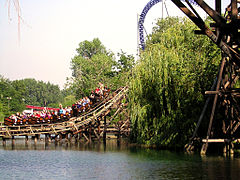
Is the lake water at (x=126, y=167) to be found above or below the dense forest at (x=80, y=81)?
below

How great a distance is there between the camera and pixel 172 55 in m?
25.0

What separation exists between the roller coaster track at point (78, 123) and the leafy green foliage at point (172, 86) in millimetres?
6999

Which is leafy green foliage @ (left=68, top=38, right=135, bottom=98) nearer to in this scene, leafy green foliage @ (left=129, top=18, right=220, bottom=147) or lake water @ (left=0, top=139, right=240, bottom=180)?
leafy green foliage @ (left=129, top=18, right=220, bottom=147)

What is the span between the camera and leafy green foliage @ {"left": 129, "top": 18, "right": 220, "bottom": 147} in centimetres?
2347

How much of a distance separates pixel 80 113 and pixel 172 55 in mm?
11716

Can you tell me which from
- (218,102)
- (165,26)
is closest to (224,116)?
(218,102)

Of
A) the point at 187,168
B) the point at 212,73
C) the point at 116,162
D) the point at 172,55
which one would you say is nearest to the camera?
the point at 187,168

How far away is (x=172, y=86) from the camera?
80.2ft

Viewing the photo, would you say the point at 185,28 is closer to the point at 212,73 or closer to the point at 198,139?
the point at 212,73

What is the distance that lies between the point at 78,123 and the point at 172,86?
11.3 meters

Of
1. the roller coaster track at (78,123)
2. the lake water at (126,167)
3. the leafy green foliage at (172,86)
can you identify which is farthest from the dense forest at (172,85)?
the roller coaster track at (78,123)

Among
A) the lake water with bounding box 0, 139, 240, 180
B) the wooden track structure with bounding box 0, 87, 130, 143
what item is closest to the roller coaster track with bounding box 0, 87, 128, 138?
the wooden track structure with bounding box 0, 87, 130, 143

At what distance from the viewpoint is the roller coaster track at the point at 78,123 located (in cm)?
3350

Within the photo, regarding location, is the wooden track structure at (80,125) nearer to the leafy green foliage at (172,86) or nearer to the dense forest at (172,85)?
the dense forest at (172,85)
